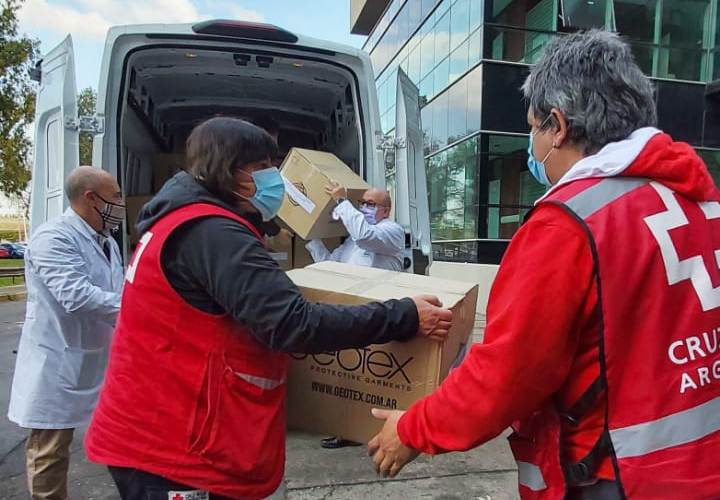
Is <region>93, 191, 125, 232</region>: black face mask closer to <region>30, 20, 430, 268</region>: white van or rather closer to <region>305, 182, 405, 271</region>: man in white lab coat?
<region>30, 20, 430, 268</region>: white van

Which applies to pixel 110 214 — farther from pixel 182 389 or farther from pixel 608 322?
pixel 608 322

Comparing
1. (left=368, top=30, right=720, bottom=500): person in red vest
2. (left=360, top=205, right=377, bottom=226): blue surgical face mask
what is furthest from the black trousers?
(left=360, top=205, right=377, bottom=226): blue surgical face mask

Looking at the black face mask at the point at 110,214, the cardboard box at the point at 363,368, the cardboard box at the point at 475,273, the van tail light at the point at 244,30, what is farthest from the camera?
the cardboard box at the point at 475,273

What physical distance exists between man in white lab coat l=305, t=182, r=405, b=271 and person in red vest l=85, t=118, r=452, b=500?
7.11 ft

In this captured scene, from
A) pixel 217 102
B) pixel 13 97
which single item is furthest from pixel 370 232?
pixel 13 97

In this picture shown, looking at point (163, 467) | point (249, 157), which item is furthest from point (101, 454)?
point (249, 157)

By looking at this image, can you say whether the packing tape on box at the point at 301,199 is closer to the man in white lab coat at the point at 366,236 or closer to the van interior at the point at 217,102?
the man in white lab coat at the point at 366,236

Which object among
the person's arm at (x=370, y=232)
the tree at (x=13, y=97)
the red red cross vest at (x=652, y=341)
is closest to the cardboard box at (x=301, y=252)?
the person's arm at (x=370, y=232)

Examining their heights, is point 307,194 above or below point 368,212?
above

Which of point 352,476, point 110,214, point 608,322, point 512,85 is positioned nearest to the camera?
point 608,322

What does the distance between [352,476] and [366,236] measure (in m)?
1.49

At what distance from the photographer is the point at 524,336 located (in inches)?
43.2

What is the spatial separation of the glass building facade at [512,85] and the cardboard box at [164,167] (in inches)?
230

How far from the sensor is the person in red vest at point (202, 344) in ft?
4.42
